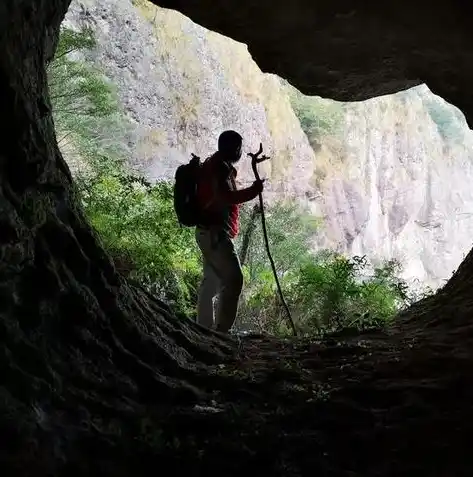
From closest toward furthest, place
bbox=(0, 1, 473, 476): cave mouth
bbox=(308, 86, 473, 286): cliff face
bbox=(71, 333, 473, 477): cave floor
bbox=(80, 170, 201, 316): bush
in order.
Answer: bbox=(0, 1, 473, 476): cave mouth → bbox=(71, 333, 473, 477): cave floor → bbox=(80, 170, 201, 316): bush → bbox=(308, 86, 473, 286): cliff face

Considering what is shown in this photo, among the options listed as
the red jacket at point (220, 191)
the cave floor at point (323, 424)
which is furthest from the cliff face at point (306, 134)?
the cave floor at point (323, 424)

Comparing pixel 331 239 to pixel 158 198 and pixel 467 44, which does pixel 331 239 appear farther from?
pixel 467 44

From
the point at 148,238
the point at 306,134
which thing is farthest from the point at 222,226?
the point at 306,134

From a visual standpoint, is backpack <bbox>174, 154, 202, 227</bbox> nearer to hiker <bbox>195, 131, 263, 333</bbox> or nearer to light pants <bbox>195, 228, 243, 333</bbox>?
hiker <bbox>195, 131, 263, 333</bbox>

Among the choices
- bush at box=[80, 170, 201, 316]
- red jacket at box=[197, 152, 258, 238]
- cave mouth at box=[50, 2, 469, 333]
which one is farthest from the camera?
cave mouth at box=[50, 2, 469, 333]

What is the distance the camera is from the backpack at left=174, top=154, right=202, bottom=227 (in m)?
4.10

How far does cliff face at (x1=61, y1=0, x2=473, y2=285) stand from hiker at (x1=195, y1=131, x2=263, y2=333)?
9.48 m

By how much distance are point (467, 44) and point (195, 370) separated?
3.01 m

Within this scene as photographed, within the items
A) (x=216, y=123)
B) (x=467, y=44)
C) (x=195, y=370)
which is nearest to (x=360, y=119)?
(x=216, y=123)

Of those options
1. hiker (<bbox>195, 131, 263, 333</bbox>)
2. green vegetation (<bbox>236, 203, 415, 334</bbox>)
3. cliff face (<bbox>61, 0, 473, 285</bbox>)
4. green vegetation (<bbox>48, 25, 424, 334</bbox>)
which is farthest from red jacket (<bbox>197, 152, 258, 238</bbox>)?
cliff face (<bbox>61, 0, 473, 285</bbox>)

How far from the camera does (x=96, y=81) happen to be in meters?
10.9

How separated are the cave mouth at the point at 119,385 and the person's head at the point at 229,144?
1.28 meters

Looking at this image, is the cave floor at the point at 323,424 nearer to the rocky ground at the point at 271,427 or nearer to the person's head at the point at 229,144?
the rocky ground at the point at 271,427

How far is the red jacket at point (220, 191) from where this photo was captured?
3988 millimetres
